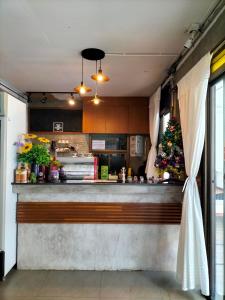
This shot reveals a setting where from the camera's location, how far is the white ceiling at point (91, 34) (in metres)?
2.23

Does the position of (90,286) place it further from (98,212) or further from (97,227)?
(98,212)

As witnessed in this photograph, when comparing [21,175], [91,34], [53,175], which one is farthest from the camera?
[53,175]

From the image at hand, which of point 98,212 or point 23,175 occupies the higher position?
point 23,175

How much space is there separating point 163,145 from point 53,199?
159 centimetres

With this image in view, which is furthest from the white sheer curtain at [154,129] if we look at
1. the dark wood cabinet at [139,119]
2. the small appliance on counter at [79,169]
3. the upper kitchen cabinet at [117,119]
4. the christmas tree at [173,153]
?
the small appliance on counter at [79,169]

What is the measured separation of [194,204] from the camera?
2.44 meters

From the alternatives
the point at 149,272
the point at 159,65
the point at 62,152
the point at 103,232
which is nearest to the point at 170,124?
the point at 159,65

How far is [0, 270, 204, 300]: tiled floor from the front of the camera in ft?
7.84

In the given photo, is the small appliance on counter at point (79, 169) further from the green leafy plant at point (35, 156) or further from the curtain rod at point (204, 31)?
the curtain rod at point (204, 31)

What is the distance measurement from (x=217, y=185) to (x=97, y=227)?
4.77 feet

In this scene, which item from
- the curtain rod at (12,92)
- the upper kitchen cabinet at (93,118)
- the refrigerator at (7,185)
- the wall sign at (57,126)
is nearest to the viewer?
the refrigerator at (7,185)

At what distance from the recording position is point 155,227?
292 centimetres

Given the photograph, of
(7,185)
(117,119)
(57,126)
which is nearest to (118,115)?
(117,119)

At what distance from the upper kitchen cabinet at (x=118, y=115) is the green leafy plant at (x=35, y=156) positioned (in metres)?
2.70
